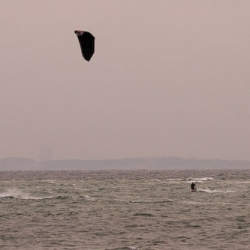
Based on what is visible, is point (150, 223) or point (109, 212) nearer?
point (150, 223)

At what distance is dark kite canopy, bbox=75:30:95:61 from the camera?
30.8ft

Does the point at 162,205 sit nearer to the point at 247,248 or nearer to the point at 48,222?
the point at 48,222

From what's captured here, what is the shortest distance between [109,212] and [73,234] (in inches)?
420

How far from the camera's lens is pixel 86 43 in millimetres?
9594

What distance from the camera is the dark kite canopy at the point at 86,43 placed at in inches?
370

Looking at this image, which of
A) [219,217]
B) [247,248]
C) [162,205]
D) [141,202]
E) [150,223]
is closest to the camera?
[247,248]

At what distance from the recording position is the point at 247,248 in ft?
82.6

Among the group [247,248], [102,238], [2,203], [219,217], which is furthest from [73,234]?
[2,203]

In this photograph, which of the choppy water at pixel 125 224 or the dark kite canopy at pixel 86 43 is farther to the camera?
the choppy water at pixel 125 224

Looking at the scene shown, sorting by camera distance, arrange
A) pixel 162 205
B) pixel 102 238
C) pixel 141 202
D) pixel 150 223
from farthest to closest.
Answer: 1. pixel 141 202
2. pixel 162 205
3. pixel 150 223
4. pixel 102 238

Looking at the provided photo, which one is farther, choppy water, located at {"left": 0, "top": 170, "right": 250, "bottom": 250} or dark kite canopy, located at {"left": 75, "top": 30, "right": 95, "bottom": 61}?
choppy water, located at {"left": 0, "top": 170, "right": 250, "bottom": 250}

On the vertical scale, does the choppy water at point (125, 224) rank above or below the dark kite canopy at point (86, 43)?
below

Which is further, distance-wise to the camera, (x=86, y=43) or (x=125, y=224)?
(x=125, y=224)

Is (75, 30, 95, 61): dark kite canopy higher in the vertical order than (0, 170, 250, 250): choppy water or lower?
higher
